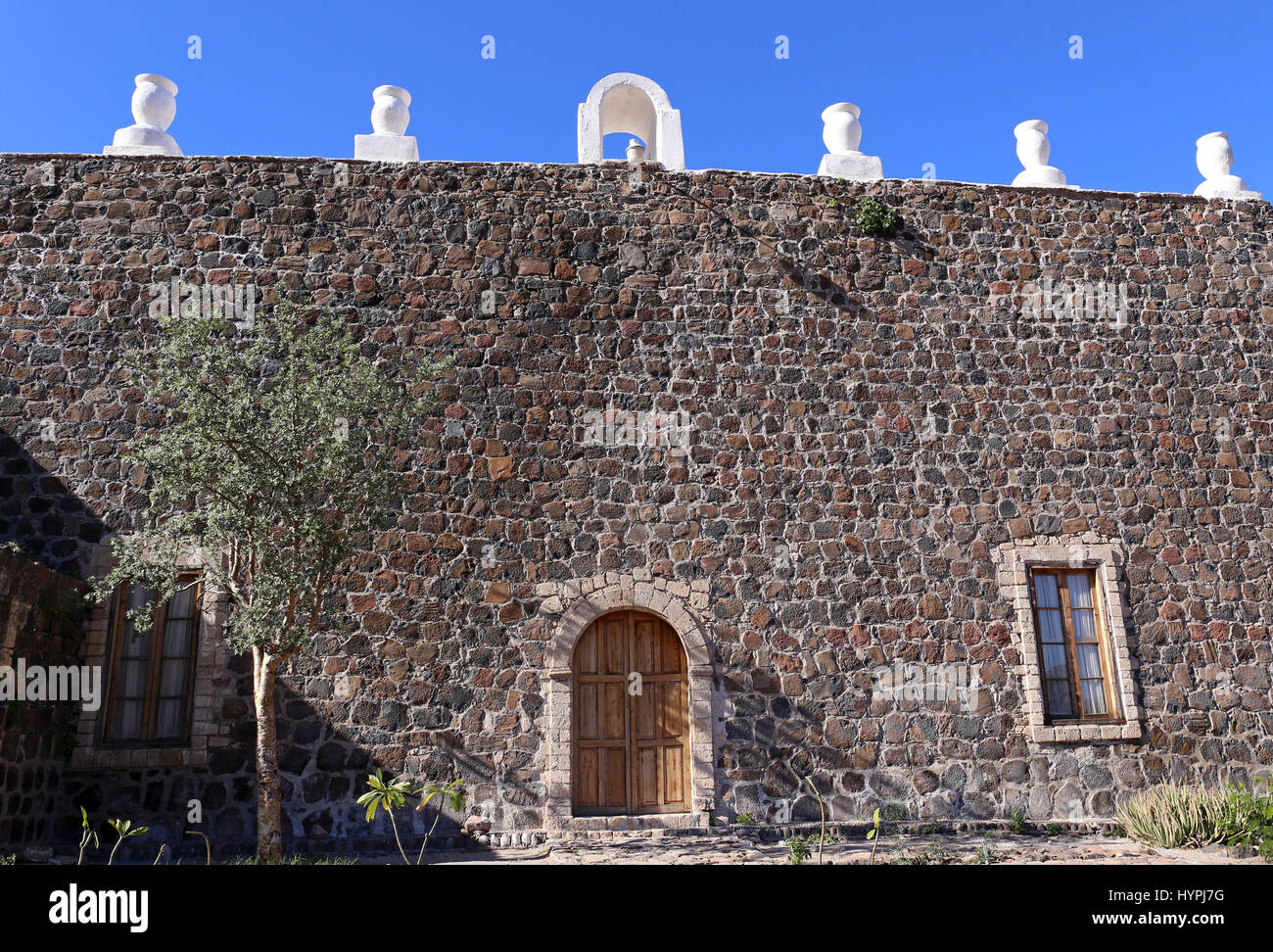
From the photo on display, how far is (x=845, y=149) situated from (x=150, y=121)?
22.5 feet

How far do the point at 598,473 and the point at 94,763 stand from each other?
14.9 ft

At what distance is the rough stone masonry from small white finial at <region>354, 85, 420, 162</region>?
13.0 inches

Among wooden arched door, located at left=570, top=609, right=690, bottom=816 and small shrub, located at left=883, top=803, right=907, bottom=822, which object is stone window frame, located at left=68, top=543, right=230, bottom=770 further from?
small shrub, located at left=883, top=803, right=907, bottom=822

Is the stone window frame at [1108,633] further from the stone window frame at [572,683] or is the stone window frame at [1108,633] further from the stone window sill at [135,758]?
the stone window sill at [135,758]

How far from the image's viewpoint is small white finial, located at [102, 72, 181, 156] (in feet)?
28.6

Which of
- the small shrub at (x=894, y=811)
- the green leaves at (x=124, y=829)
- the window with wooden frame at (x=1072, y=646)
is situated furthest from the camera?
the window with wooden frame at (x=1072, y=646)

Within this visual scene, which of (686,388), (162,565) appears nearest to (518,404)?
(686,388)

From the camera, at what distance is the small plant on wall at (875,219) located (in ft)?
29.1

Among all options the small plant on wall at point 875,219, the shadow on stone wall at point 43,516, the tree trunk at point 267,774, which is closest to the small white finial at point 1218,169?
A: the small plant on wall at point 875,219

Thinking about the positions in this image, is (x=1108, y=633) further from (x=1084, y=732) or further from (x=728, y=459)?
(x=728, y=459)

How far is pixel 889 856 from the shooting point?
6289 mm

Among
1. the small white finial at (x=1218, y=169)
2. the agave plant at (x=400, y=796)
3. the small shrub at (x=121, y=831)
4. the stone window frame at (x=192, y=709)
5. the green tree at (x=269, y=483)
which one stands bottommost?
the small shrub at (x=121, y=831)

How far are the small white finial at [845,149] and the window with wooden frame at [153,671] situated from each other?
704cm
